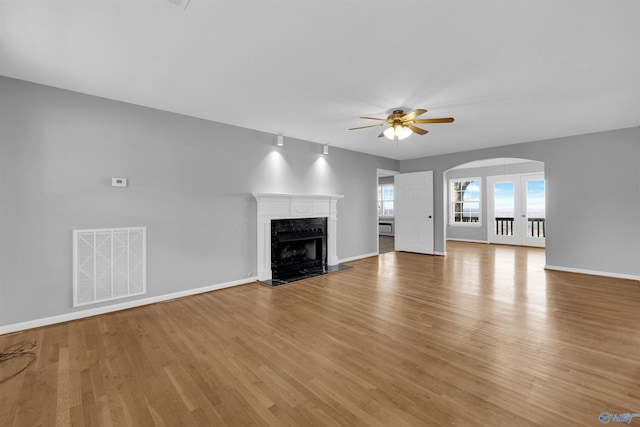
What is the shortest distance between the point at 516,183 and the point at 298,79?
8.75 metres

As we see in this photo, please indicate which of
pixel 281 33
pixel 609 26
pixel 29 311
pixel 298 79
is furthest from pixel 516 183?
pixel 29 311

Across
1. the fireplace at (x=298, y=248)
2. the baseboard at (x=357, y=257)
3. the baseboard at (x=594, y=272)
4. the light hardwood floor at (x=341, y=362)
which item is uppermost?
the fireplace at (x=298, y=248)

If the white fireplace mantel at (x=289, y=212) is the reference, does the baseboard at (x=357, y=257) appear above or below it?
below

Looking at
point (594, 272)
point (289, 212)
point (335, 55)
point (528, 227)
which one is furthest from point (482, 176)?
point (335, 55)

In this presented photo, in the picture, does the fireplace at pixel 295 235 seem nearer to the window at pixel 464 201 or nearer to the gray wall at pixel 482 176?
the gray wall at pixel 482 176

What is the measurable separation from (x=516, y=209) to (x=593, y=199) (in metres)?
3.98

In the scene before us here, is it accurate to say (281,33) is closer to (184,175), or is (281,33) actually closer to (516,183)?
(184,175)

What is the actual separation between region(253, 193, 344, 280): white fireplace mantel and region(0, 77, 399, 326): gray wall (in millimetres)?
170

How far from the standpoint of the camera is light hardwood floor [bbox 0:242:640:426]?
1.70 meters

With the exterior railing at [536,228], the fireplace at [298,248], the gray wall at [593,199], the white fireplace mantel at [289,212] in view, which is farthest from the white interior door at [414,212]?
the exterior railing at [536,228]

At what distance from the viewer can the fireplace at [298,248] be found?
16.2 ft

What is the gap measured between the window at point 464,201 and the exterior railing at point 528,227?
64cm

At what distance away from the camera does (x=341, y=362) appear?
7.32 ft

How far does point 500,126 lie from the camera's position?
457cm
